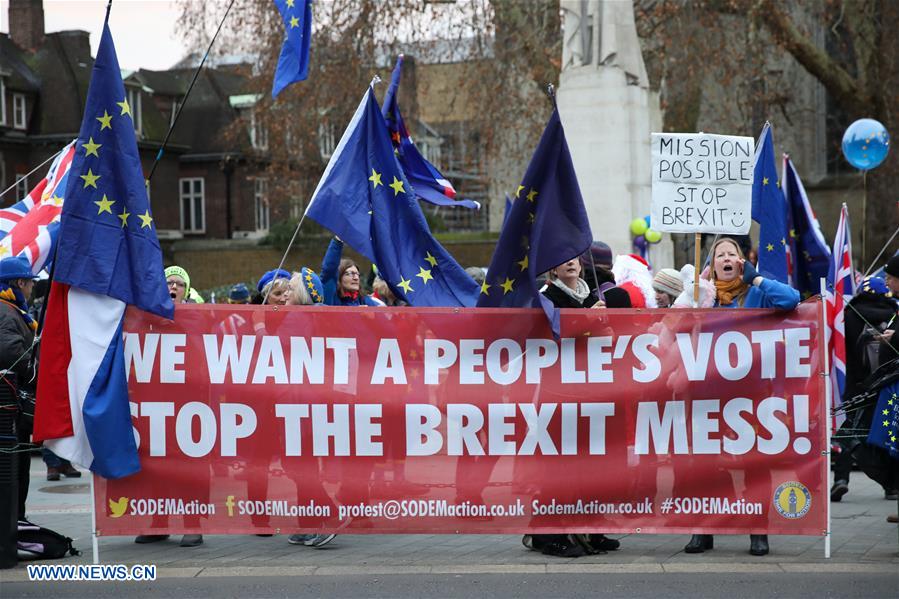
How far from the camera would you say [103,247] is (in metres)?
7.20

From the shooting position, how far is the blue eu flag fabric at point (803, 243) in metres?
11.5

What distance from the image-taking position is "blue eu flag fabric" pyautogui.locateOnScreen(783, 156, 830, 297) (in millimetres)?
11547

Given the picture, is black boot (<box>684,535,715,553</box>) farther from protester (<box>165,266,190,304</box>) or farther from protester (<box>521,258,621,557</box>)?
protester (<box>165,266,190,304</box>)

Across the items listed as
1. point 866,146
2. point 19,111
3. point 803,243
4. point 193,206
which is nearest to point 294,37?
point 803,243

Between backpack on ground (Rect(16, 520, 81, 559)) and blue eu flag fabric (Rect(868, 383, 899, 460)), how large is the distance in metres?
4.97

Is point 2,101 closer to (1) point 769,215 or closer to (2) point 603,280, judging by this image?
(2) point 603,280

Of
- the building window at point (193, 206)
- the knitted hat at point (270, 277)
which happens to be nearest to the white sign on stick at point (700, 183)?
the knitted hat at point (270, 277)

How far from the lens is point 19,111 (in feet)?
153

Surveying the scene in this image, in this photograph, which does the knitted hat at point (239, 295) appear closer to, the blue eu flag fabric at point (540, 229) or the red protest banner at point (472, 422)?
the red protest banner at point (472, 422)

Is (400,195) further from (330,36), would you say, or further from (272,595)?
(330,36)

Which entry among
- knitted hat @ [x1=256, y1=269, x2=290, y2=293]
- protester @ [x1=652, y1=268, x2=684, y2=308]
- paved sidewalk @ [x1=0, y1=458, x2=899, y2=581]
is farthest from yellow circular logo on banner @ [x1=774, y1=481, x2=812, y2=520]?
knitted hat @ [x1=256, y1=269, x2=290, y2=293]

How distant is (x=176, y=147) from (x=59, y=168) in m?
41.8

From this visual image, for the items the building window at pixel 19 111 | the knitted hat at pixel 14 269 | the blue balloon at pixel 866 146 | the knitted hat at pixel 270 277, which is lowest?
the knitted hat at pixel 270 277

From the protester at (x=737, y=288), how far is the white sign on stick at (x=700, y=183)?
0.31m
